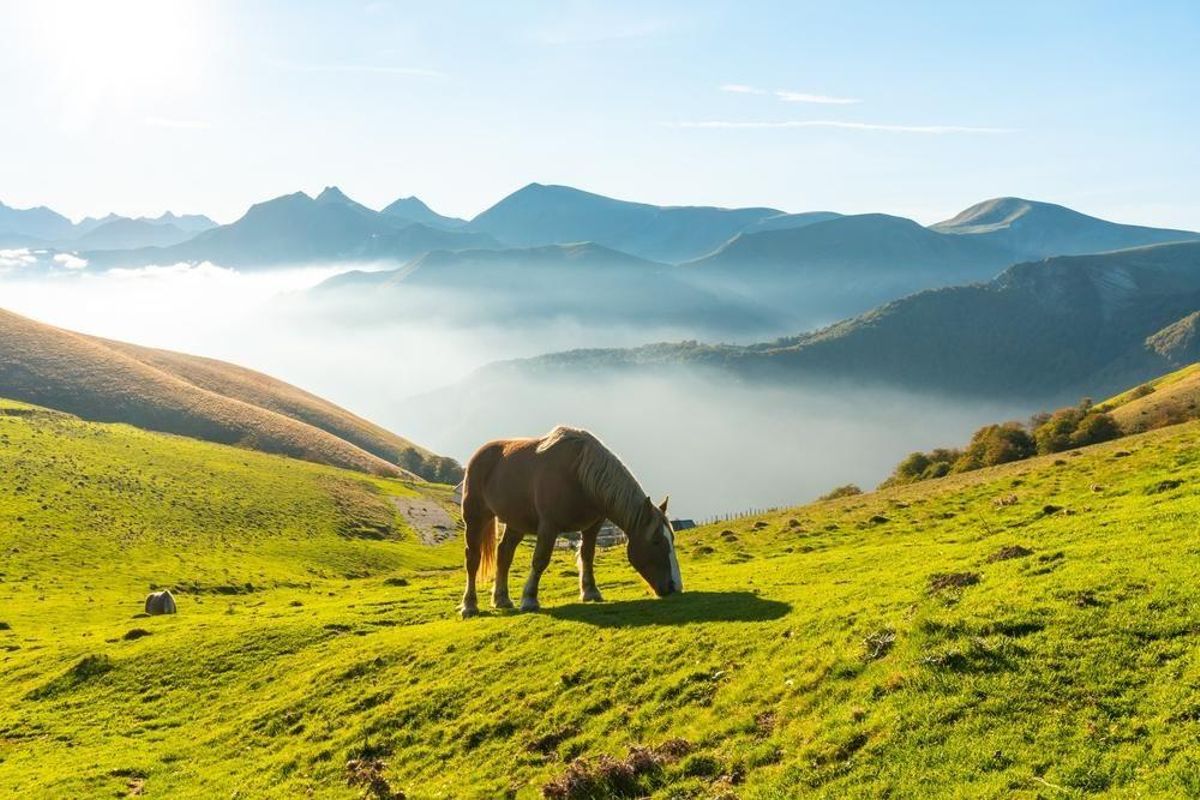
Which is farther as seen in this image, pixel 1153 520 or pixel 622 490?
pixel 622 490

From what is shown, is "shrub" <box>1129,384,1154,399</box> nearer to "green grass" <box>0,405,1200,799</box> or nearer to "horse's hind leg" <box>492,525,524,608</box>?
"green grass" <box>0,405,1200,799</box>

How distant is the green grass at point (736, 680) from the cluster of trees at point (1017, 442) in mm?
37447

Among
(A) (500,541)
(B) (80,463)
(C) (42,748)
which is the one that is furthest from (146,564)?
(A) (500,541)

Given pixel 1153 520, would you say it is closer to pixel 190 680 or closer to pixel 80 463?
pixel 190 680

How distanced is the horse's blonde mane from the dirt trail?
87.0 meters

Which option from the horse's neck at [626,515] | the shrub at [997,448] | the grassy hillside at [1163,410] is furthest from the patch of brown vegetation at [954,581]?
the grassy hillside at [1163,410]

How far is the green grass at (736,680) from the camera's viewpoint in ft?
33.9

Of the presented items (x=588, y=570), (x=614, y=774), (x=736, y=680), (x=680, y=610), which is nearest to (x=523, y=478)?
(x=588, y=570)

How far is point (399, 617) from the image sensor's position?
95.4 feet

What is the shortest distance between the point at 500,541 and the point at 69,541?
194ft

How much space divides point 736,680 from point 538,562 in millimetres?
9387

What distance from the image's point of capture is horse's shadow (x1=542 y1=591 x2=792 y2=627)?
17906 mm

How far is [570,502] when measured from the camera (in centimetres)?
2177

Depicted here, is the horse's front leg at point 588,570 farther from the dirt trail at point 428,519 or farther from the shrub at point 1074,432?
the dirt trail at point 428,519
